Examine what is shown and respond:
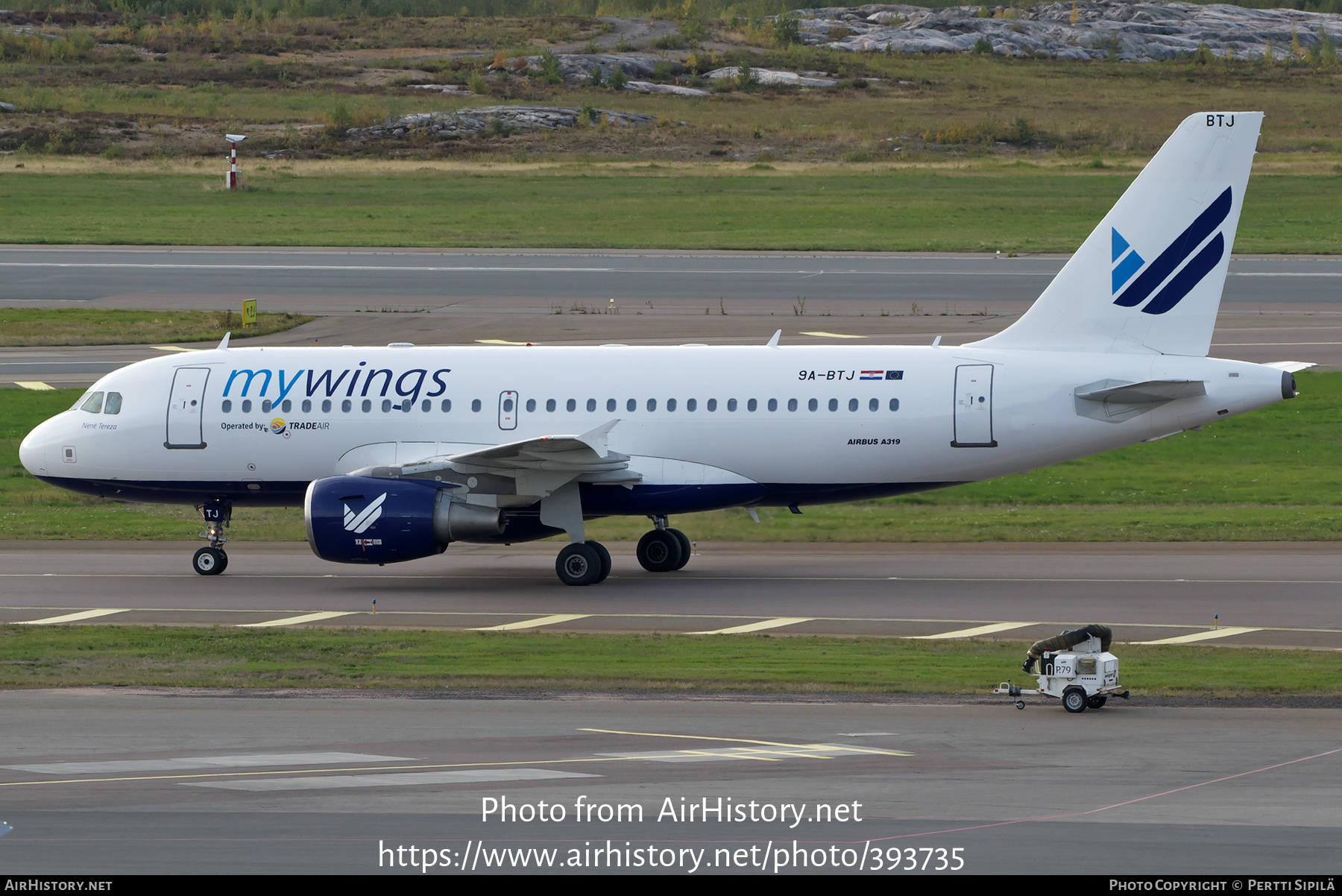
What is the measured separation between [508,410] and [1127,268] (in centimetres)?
1151

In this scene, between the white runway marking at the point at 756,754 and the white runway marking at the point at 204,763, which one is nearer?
the white runway marking at the point at 204,763

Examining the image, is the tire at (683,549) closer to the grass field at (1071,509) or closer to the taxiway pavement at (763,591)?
the taxiway pavement at (763,591)

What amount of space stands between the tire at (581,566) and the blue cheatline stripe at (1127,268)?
1045 centimetres

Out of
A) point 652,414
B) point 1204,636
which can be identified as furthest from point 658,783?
point 652,414

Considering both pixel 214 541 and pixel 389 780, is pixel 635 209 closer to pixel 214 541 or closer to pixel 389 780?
pixel 214 541

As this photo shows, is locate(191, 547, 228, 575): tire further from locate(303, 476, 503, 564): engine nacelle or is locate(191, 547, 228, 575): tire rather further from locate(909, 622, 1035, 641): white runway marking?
locate(909, 622, 1035, 641): white runway marking

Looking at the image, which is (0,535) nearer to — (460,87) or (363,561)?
(363,561)

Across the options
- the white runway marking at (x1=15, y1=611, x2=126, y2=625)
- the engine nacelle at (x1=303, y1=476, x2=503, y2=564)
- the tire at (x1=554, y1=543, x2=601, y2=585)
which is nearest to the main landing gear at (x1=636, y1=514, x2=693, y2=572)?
the tire at (x1=554, y1=543, x2=601, y2=585)

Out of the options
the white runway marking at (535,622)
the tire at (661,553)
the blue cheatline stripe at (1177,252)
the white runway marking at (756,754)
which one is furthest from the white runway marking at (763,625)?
the blue cheatline stripe at (1177,252)

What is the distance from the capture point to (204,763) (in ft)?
57.0

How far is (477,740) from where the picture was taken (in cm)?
1845

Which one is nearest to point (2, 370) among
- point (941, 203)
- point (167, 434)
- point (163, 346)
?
point (163, 346)

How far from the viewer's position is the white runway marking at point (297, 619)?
2702 centimetres

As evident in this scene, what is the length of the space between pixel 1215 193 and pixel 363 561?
16.3 m
